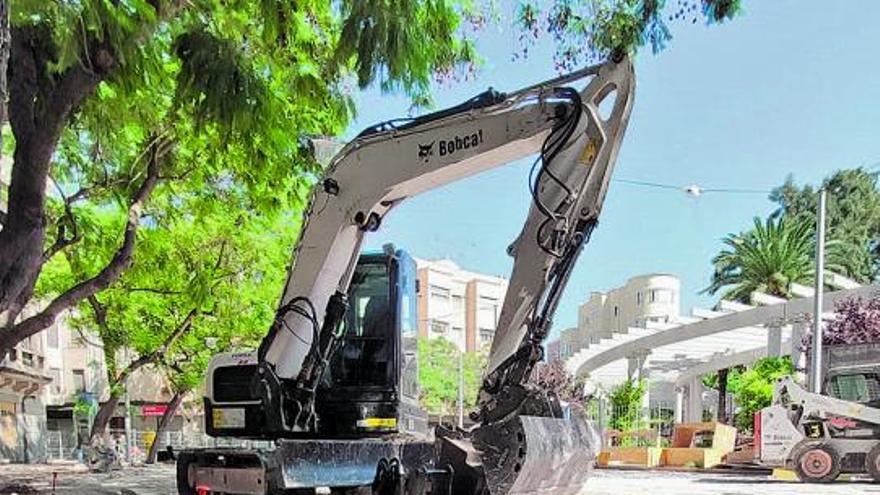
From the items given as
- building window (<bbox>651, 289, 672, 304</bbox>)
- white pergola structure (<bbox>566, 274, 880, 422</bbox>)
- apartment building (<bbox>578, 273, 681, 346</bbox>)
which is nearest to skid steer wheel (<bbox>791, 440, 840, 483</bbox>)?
white pergola structure (<bbox>566, 274, 880, 422</bbox>)

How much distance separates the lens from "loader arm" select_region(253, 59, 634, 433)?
629 centimetres

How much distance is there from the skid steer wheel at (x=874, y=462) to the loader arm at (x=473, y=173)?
518 inches

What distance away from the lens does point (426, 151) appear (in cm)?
647

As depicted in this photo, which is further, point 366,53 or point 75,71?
point 75,71

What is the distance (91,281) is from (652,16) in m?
7.70

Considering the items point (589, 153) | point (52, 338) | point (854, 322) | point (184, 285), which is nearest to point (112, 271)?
point (184, 285)

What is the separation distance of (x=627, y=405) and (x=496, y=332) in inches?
1001

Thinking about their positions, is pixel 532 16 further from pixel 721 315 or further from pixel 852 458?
pixel 721 315

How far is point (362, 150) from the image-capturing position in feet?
21.8

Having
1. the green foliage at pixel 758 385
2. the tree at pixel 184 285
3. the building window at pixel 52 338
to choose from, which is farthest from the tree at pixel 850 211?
the building window at pixel 52 338

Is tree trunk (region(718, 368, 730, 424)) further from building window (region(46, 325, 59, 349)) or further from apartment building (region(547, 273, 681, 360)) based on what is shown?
building window (region(46, 325, 59, 349))

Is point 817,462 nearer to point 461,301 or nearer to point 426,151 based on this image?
point 426,151

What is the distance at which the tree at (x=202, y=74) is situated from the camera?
5043 millimetres

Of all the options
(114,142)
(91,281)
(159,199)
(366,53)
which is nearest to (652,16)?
(366,53)
